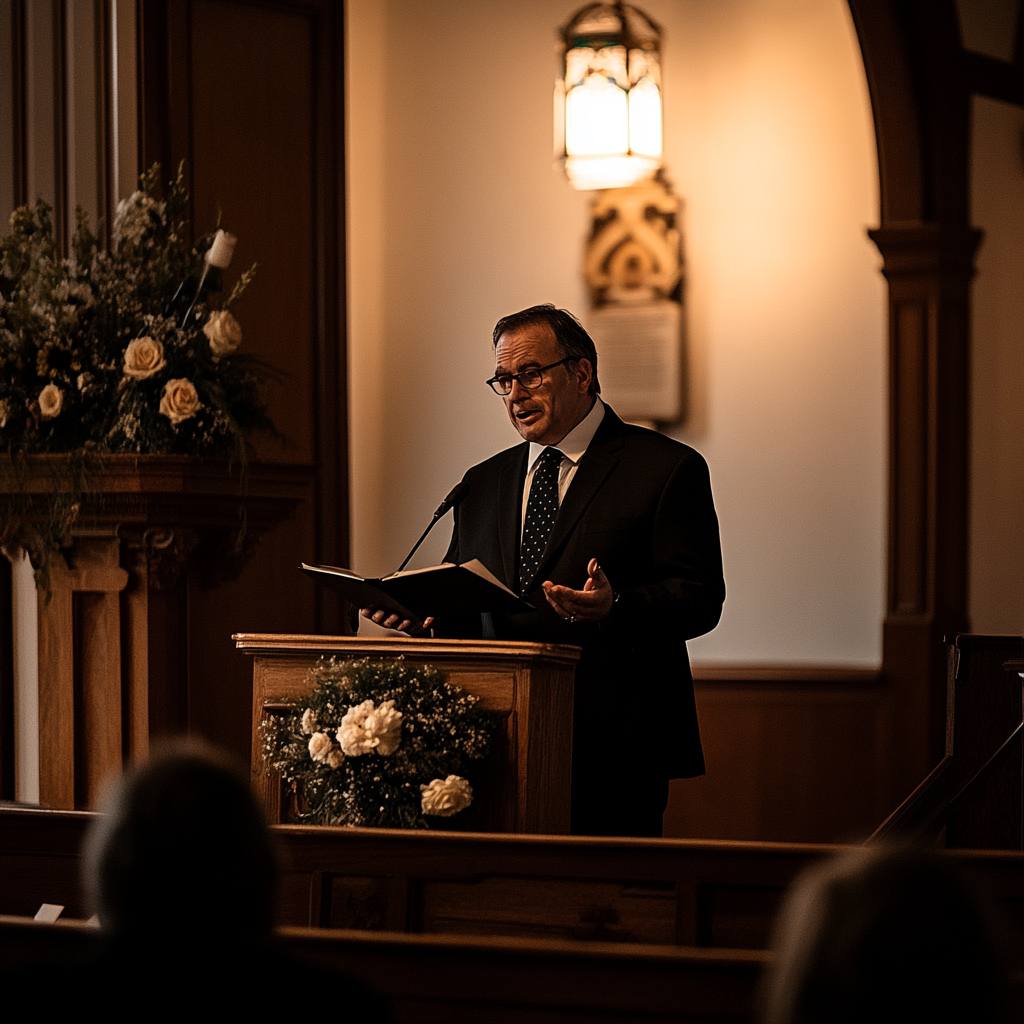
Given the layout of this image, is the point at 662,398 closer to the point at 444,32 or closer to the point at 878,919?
the point at 444,32

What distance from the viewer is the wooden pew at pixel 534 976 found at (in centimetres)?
169

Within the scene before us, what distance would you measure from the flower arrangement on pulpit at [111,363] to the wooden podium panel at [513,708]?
1.12 metres

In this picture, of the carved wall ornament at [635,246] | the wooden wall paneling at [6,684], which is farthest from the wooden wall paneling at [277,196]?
the carved wall ornament at [635,246]

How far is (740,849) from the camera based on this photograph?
238 centimetres

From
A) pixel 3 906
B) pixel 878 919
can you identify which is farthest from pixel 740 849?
pixel 878 919

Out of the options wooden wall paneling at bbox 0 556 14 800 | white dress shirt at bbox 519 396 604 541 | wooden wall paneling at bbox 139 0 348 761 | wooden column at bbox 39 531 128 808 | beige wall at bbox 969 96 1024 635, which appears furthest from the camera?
beige wall at bbox 969 96 1024 635

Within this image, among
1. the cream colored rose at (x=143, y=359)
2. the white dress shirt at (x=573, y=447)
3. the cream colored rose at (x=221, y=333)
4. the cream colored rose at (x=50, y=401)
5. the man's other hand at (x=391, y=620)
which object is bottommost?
the man's other hand at (x=391, y=620)

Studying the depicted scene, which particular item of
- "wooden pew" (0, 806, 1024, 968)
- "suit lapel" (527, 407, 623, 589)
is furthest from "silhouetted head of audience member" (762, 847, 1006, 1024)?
"suit lapel" (527, 407, 623, 589)

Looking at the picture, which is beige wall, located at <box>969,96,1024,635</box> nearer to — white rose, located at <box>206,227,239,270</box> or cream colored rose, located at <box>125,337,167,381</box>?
white rose, located at <box>206,227,239,270</box>

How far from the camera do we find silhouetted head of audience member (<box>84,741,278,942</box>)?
115 centimetres

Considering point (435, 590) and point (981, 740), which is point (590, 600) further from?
point (981, 740)

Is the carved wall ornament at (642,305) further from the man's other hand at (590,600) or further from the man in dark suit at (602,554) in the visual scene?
the man's other hand at (590,600)

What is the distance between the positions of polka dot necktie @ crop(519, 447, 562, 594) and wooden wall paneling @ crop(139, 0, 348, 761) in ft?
5.74

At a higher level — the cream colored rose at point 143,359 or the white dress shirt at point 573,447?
Answer: the cream colored rose at point 143,359
